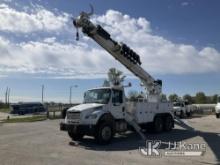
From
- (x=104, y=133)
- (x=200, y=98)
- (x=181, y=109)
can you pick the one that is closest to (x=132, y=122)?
(x=104, y=133)

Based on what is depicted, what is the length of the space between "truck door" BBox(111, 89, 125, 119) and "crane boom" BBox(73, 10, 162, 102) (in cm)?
366

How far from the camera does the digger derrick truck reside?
51.3 feet

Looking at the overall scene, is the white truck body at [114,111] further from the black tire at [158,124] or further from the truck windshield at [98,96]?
the black tire at [158,124]

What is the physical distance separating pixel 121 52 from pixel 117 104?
14.1ft

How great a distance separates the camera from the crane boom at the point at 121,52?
62.2 feet

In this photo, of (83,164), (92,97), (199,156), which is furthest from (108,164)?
(92,97)

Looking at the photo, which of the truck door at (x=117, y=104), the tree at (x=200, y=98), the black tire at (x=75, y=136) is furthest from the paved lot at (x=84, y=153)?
the tree at (x=200, y=98)

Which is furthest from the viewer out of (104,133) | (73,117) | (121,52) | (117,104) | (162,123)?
(162,123)

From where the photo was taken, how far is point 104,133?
618 inches

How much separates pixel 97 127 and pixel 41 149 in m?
2.70

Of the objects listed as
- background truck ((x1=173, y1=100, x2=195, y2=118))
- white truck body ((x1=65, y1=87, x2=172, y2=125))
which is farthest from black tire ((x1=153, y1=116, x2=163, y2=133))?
background truck ((x1=173, y1=100, x2=195, y2=118))

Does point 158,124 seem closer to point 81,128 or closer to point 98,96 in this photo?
point 98,96

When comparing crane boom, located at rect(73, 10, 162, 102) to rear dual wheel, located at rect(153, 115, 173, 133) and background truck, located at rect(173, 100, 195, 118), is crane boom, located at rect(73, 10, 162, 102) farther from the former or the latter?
background truck, located at rect(173, 100, 195, 118)

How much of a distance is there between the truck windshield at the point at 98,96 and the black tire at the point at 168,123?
229 inches
